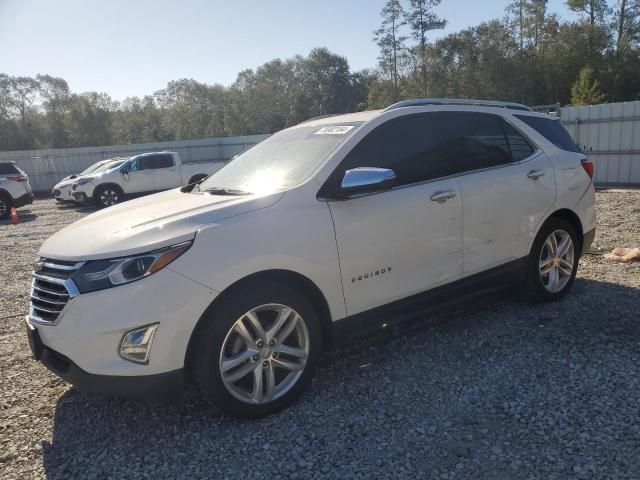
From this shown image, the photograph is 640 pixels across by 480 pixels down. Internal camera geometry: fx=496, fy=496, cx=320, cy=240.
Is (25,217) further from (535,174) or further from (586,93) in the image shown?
(586,93)

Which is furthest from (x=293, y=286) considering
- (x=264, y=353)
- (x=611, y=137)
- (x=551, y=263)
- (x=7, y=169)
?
(x=7, y=169)

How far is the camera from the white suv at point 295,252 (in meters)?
2.61

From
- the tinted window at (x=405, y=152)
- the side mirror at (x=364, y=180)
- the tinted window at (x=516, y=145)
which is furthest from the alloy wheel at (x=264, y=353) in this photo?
the tinted window at (x=516, y=145)

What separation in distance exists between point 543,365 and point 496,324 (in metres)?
0.79

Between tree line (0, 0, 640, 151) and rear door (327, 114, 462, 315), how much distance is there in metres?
27.2

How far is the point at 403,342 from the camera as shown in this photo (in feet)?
Answer: 13.0

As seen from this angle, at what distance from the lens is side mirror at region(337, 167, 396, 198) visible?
312 centimetres

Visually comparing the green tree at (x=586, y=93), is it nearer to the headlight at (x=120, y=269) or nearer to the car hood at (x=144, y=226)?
the car hood at (x=144, y=226)

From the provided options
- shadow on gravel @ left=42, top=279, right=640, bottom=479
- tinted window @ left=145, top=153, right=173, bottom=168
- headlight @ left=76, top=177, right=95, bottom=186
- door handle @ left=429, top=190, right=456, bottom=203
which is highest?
door handle @ left=429, top=190, right=456, bottom=203

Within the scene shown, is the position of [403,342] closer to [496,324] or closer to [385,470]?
[496,324]

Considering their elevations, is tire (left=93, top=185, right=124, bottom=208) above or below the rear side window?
below

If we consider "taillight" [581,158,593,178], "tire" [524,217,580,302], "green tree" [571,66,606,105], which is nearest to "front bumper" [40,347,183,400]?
"tire" [524,217,580,302]

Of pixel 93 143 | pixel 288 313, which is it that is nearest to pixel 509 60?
pixel 288 313

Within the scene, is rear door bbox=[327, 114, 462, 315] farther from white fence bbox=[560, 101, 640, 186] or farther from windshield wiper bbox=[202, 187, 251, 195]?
white fence bbox=[560, 101, 640, 186]
